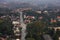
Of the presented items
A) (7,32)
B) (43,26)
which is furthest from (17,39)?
(43,26)

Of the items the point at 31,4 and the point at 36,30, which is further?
the point at 31,4

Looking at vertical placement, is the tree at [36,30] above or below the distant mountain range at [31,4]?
above

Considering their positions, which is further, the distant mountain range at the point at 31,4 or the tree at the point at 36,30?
the distant mountain range at the point at 31,4

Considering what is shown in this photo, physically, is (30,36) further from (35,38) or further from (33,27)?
(33,27)

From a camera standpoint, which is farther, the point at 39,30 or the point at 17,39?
the point at 39,30

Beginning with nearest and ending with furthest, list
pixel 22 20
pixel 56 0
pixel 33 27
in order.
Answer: pixel 33 27, pixel 22 20, pixel 56 0

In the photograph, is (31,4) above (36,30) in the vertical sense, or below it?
below

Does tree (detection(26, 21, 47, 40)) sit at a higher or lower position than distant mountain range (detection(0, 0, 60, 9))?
higher

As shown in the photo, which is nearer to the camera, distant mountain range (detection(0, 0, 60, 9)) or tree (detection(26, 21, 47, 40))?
tree (detection(26, 21, 47, 40))

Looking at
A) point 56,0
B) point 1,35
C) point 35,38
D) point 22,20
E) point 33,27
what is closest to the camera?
point 35,38
